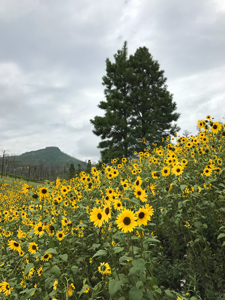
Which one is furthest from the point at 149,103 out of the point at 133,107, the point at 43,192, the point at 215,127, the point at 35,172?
the point at 35,172

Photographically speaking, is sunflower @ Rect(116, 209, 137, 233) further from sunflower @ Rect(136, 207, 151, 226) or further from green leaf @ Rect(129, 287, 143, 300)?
green leaf @ Rect(129, 287, 143, 300)

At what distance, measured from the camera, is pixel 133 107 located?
20375mm

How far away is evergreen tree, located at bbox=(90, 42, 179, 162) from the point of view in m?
18.5

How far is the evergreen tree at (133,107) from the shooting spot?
18.5 meters

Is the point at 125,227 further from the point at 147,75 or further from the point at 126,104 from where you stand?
the point at 147,75

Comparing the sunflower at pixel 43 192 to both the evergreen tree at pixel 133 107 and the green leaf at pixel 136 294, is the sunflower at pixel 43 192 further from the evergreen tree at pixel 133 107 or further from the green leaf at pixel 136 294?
the evergreen tree at pixel 133 107

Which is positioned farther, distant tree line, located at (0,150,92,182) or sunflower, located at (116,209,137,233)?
distant tree line, located at (0,150,92,182)

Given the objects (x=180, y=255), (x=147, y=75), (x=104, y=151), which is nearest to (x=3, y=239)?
(x=180, y=255)

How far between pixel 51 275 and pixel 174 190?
9.01 feet

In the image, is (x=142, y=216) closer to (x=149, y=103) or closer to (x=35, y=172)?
(x=149, y=103)

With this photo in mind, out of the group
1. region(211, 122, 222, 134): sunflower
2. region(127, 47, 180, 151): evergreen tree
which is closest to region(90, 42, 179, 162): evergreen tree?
region(127, 47, 180, 151): evergreen tree

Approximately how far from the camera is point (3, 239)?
3684 mm

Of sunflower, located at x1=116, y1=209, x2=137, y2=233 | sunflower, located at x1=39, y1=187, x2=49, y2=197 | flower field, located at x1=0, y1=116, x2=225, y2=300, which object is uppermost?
sunflower, located at x1=39, y1=187, x2=49, y2=197

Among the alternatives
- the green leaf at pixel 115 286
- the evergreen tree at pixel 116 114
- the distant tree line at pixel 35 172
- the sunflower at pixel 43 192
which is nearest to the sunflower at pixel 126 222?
the green leaf at pixel 115 286
